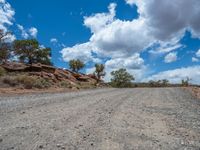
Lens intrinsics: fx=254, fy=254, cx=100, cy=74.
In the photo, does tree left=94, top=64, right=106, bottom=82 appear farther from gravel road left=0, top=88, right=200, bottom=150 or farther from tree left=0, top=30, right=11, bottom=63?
gravel road left=0, top=88, right=200, bottom=150

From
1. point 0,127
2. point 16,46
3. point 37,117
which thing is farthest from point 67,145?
point 16,46

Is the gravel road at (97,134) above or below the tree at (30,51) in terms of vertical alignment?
below

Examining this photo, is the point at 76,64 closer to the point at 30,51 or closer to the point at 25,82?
the point at 30,51

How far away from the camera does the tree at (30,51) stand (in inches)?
2237

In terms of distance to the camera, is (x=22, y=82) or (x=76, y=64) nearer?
(x=22, y=82)

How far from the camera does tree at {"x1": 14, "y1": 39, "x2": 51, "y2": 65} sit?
56812 mm

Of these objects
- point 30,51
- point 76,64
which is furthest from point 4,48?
point 76,64

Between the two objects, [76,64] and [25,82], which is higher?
[76,64]

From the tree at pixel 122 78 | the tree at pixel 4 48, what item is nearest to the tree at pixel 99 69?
the tree at pixel 122 78

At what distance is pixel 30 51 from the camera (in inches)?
2329

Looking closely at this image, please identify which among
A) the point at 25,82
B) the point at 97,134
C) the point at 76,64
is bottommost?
the point at 97,134

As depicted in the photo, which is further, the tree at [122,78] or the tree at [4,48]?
the tree at [122,78]

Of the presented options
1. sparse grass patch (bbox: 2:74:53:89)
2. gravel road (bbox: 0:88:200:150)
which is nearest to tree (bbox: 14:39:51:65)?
sparse grass patch (bbox: 2:74:53:89)

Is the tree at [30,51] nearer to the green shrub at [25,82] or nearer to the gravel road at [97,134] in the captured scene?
the green shrub at [25,82]
